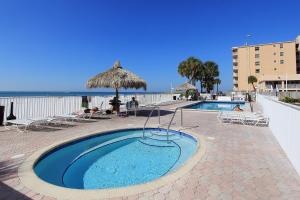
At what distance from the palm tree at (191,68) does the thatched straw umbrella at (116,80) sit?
108 ft

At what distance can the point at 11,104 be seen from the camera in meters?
9.11

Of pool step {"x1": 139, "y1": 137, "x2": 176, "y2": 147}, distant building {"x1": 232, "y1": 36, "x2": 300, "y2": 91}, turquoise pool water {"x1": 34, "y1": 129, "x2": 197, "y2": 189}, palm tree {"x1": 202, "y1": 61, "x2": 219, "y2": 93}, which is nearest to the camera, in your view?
turquoise pool water {"x1": 34, "y1": 129, "x2": 197, "y2": 189}

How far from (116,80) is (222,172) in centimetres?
908

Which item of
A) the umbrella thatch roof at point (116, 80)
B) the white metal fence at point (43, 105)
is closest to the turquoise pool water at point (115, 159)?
the umbrella thatch roof at point (116, 80)

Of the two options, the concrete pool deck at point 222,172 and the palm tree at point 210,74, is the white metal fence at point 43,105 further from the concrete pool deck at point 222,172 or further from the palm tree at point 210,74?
the palm tree at point 210,74

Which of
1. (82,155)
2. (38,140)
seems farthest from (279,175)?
(38,140)

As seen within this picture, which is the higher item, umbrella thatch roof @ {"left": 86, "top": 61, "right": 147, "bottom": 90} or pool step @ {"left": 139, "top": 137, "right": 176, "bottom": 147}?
umbrella thatch roof @ {"left": 86, "top": 61, "right": 147, "bottom": 90}

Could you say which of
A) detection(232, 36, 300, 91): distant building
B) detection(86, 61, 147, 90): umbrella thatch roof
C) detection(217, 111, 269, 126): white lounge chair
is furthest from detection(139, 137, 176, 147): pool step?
detection(232, 36, 300, 91): distant building

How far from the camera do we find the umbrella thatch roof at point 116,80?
1202 cm

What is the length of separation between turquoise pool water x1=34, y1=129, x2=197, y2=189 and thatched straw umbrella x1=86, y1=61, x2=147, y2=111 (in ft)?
14.6

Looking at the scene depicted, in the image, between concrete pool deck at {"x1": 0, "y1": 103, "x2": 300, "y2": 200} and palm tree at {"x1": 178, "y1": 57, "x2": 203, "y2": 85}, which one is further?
palm tree at {"x1": 178, "y1": 57, "x2": 203, "y2": 85}

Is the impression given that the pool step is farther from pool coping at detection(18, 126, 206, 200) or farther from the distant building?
the distant building

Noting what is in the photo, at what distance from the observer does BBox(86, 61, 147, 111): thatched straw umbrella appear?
39.4 ft

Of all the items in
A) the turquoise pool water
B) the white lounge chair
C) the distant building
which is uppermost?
the distant building
